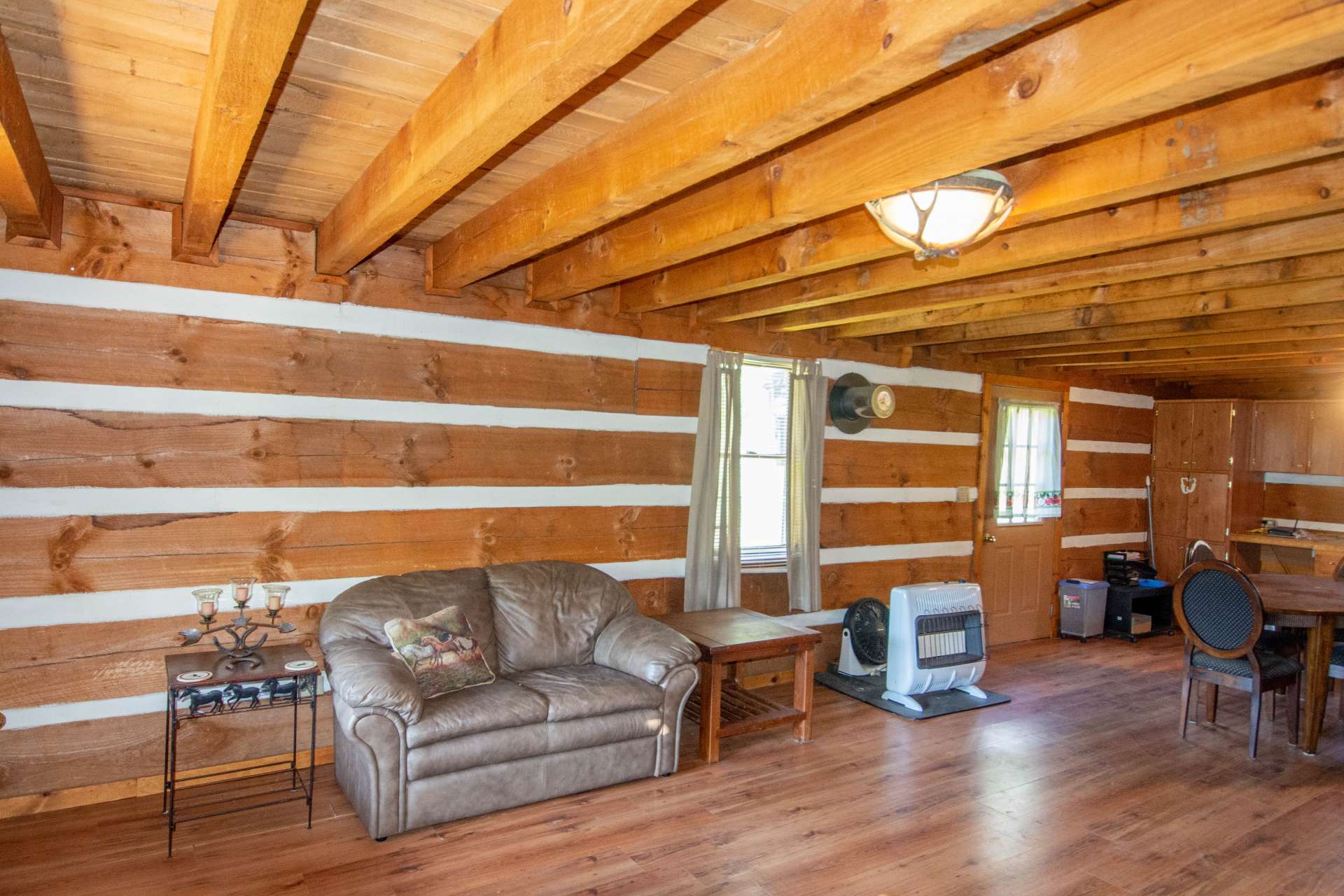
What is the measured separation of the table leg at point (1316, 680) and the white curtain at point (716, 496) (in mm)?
3101

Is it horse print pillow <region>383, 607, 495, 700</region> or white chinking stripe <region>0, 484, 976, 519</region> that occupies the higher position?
white chinking stripe <region>0, 484, 976, 519</region>

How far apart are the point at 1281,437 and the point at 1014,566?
2.99 m

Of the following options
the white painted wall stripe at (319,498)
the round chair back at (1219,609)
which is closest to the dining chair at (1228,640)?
the round chair back at (1219,609)

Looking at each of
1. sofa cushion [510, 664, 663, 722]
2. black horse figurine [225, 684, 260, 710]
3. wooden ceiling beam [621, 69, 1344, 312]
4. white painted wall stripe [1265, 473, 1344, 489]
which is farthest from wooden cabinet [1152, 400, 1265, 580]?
black horse figurine [225, 684, 260, 710]

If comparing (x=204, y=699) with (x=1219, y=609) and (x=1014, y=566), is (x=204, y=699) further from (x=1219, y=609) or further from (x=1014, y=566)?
(x=1014, y=566)

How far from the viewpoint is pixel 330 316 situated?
4.00 metres

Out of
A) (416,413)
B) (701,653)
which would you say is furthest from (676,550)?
→ (416,413)

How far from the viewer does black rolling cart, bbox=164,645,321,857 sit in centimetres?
322

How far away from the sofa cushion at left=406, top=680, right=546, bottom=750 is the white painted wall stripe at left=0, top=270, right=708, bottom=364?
1782mm

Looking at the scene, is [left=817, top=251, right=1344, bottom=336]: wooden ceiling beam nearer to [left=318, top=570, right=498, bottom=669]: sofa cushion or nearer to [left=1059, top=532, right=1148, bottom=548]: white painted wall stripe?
[left=318, top=570, right=498, bottom=669]: sofa cushion

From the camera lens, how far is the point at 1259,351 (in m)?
5.80

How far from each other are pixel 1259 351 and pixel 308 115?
609 centimetres

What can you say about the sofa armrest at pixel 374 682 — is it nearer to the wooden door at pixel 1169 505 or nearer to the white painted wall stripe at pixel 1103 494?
the white painted wall stripe at pixel 1103 494

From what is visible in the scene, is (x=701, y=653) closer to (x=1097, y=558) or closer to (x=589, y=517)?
(x=589, y=517)
